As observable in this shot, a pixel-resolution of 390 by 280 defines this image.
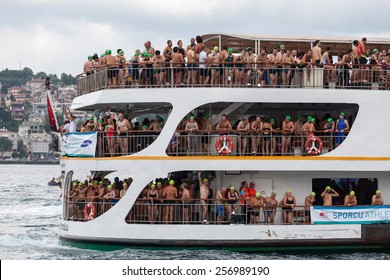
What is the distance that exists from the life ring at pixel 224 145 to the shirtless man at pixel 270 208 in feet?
5.24

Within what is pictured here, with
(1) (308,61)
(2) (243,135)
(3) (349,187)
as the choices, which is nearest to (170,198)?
(2) (243,135)

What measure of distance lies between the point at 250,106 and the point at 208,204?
3289 millimetres

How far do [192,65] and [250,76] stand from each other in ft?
5.06

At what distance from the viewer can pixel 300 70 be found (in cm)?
2781

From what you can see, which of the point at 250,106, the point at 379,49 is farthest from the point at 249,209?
the point at 379,49

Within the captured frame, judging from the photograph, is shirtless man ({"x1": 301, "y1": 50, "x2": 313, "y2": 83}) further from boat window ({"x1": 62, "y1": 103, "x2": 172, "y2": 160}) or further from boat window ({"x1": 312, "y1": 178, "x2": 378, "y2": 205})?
boat window ({"x1": 62, "y1": 103, "x2": 172, "y2": 160})

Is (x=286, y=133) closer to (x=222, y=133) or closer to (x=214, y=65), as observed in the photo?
(x=222, y=133)

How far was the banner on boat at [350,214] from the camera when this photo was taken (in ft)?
88.3

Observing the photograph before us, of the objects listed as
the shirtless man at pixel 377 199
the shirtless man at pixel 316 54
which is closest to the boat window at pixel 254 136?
the shirtless man at pixel 316 54

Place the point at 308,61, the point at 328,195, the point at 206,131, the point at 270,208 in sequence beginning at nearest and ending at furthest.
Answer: the point at 206,131, the point at 270,208, the point at 328,195, the point at 308,61

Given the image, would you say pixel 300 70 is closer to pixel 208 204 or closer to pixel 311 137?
pixel 311 137

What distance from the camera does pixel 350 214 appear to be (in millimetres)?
27094

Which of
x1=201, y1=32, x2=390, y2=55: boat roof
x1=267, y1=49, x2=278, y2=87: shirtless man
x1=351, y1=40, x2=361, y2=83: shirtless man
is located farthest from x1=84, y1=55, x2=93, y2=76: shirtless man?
x1=351, y1=40, x2=361, y2=83: shirtless man

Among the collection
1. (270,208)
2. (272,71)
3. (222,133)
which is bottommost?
(270,208)
